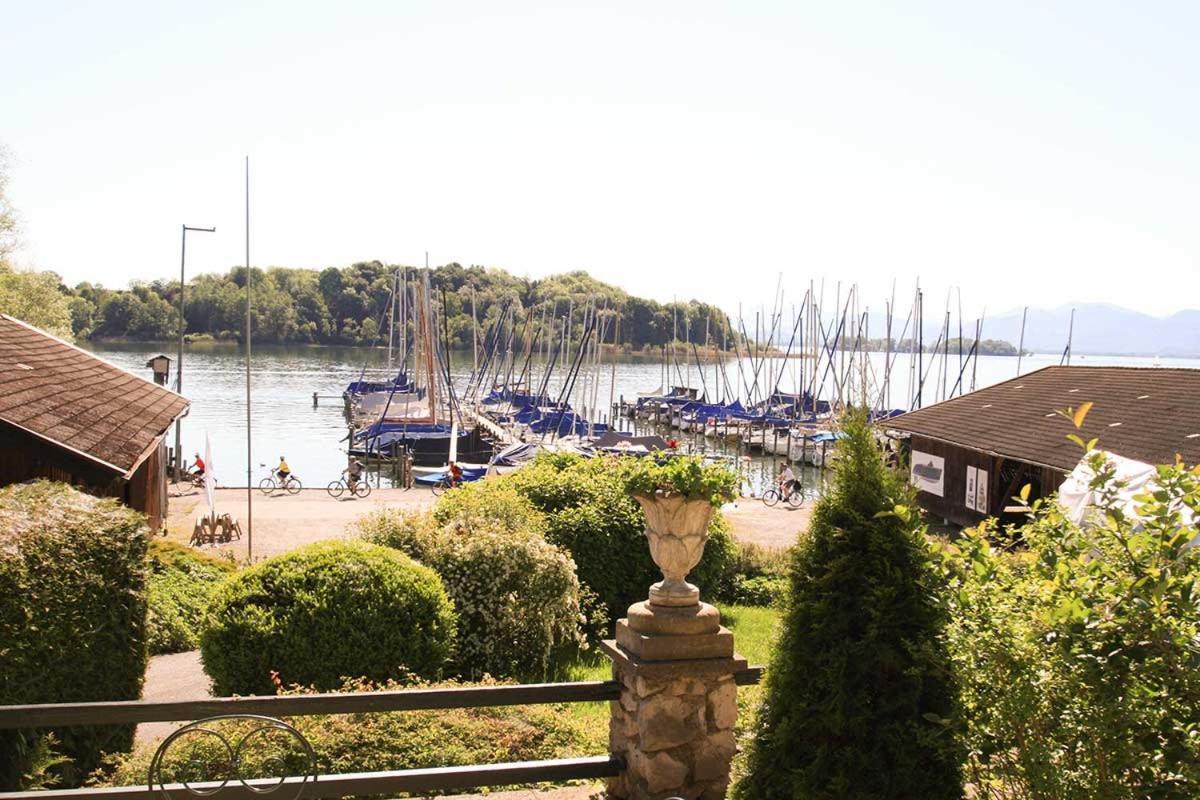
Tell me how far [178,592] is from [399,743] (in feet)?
29.8

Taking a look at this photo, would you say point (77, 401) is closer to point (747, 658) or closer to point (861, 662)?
point (747, 658)

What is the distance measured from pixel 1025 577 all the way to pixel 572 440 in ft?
169

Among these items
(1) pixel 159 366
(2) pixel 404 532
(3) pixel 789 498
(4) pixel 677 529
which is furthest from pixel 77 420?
(3) pixel 789 498

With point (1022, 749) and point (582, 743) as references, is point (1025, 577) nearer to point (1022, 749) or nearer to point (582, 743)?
point (1022, 749)

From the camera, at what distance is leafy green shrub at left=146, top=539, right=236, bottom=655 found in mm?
14344

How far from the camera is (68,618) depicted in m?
7.30

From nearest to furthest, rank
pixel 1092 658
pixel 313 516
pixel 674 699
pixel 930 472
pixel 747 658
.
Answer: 1. pixel 1092 658
2. pixel 674 699
3. pixel 747 658
4. pixel 313 516
5. pixel 930 472

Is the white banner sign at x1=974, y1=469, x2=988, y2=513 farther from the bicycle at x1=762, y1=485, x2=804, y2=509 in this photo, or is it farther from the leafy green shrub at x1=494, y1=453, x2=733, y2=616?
the leafy green shrub at x1=494, y1=453, x2=733, y2=616

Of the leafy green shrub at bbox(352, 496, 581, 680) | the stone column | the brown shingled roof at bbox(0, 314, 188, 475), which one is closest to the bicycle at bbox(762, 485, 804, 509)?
the brown shingled roof at bbox(0, 314, 188, 475)

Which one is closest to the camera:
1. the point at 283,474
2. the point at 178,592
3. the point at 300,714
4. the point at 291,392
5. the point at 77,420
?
the point at 300,714

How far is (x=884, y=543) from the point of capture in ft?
16.4

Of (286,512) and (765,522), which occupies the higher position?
(765,522)

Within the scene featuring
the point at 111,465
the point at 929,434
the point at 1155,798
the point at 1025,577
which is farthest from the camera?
the point at 929,434

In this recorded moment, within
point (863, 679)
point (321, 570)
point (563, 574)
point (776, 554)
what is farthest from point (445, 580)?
point (776, 554)
